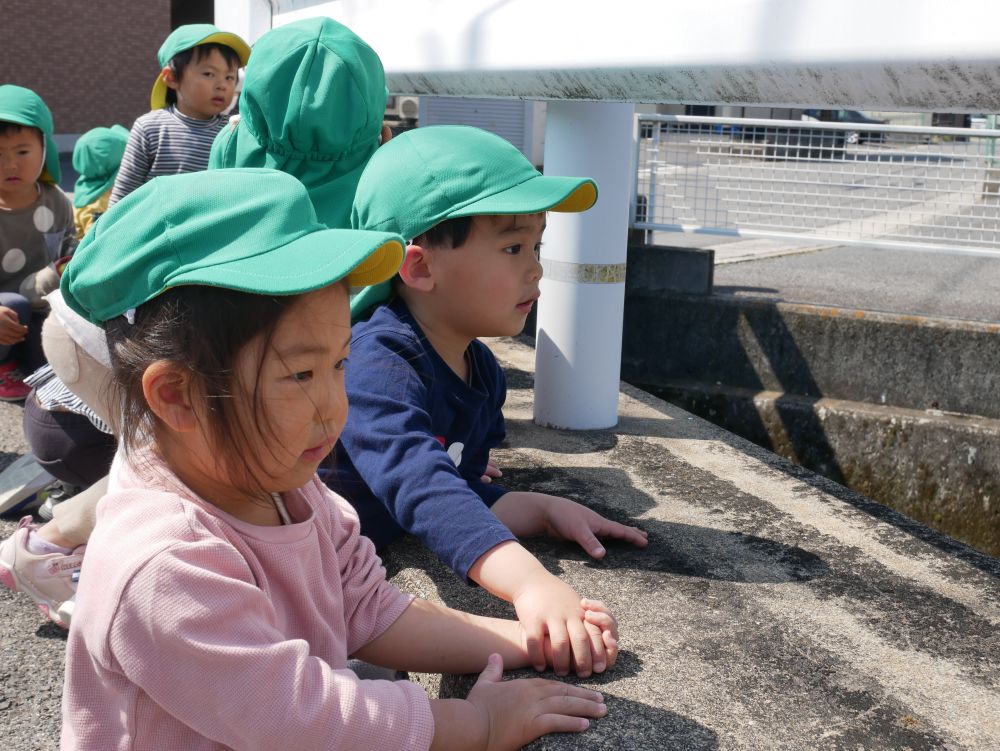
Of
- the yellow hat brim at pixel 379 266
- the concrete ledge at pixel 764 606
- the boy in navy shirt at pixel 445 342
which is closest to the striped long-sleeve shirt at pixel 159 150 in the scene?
the concrete ledge at pixel 764 606

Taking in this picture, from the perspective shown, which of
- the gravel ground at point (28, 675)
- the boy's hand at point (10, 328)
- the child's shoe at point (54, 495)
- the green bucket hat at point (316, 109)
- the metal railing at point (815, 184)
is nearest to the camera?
the gravel ground at point (28, 675)

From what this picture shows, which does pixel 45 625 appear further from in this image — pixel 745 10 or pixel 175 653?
pixel 745 10

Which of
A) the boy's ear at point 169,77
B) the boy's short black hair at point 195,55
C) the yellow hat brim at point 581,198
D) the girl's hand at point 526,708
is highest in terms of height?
the boy's short black hair at point 195,55

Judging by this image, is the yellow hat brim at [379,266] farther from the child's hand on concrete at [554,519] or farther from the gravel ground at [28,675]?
the gravel ground at [28,675]

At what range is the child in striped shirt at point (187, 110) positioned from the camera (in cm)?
438

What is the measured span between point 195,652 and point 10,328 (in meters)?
2.98

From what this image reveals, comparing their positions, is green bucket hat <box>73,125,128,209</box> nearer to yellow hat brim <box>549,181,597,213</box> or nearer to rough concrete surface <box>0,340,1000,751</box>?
rough concrete surface <box>0,340,1000,751</box>

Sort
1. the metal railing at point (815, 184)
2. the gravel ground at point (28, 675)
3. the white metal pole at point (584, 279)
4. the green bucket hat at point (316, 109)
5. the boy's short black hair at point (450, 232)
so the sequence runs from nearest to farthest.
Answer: the gravel ground at point (28, 675)
the boy's short black hair at point (450, 232)
the green bucket hat at point (316, 109)
the white metal pole at point (584, 279)
the metal railing at point (815, 184)

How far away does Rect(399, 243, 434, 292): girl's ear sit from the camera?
7.34 ft

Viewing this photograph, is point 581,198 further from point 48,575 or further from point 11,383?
point 11,383

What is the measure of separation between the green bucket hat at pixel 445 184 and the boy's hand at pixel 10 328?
6.96ft

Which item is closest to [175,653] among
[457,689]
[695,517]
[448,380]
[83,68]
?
[457,689]

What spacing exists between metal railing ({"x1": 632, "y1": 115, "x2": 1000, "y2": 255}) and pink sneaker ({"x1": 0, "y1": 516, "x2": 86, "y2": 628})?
12.3 ft

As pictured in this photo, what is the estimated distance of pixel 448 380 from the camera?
230 centimetres
